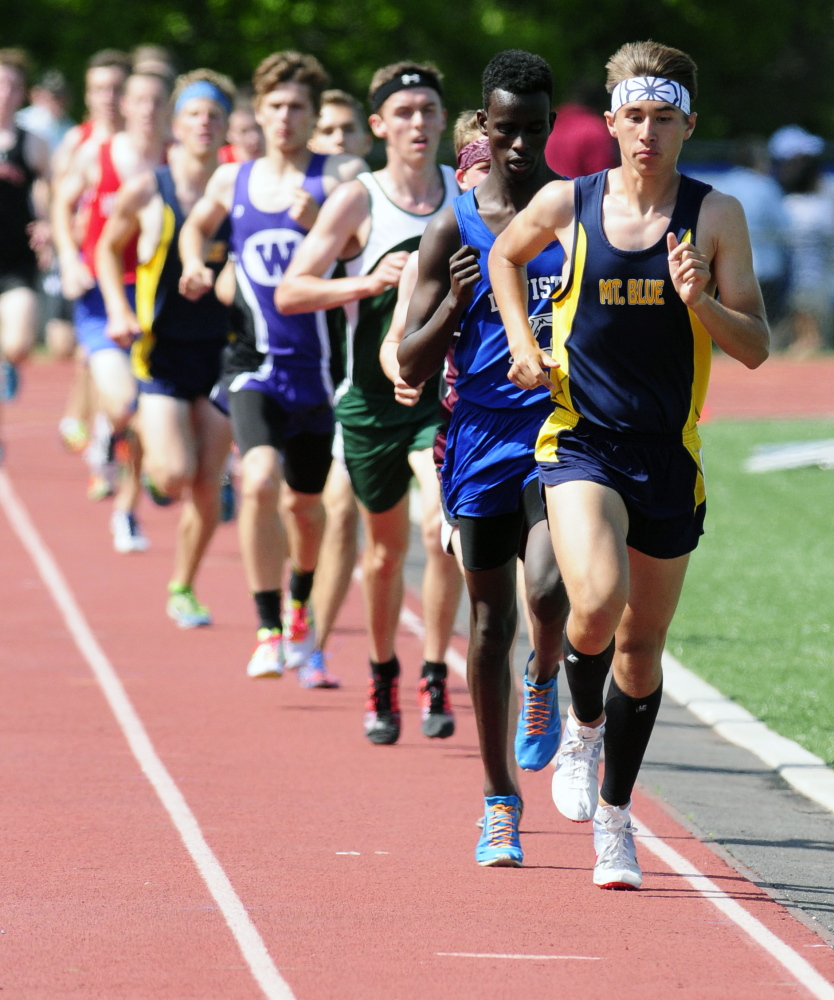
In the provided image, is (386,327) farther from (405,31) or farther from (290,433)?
(405,31)

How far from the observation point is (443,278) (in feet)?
17.9

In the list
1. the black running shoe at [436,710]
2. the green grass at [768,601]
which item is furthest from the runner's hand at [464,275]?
the green grass at [768,601]

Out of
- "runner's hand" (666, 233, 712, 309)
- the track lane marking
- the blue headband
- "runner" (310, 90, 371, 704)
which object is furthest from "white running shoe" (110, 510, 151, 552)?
"runner's hand" (666, 233, 712, 309)

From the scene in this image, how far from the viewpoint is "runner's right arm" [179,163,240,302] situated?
8344 mm

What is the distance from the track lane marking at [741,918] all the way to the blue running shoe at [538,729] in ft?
1.58

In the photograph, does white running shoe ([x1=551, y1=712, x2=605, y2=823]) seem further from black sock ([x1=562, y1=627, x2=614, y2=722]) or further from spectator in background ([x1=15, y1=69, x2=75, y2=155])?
spectator in background ([x1=15, y1=69, x2=75, y2=155])

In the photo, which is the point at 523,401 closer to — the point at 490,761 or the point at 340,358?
the point at 490,761

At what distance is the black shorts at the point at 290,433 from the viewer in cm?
804

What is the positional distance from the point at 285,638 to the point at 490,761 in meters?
3.05

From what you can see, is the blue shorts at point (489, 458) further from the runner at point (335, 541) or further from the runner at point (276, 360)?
the runner at point (276, 360)

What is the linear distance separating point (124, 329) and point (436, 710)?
3.09 m

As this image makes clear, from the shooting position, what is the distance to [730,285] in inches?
192

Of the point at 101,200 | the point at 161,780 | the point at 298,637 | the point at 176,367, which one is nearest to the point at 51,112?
the point at 101,200

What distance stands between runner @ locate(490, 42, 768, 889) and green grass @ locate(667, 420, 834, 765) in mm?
2162
